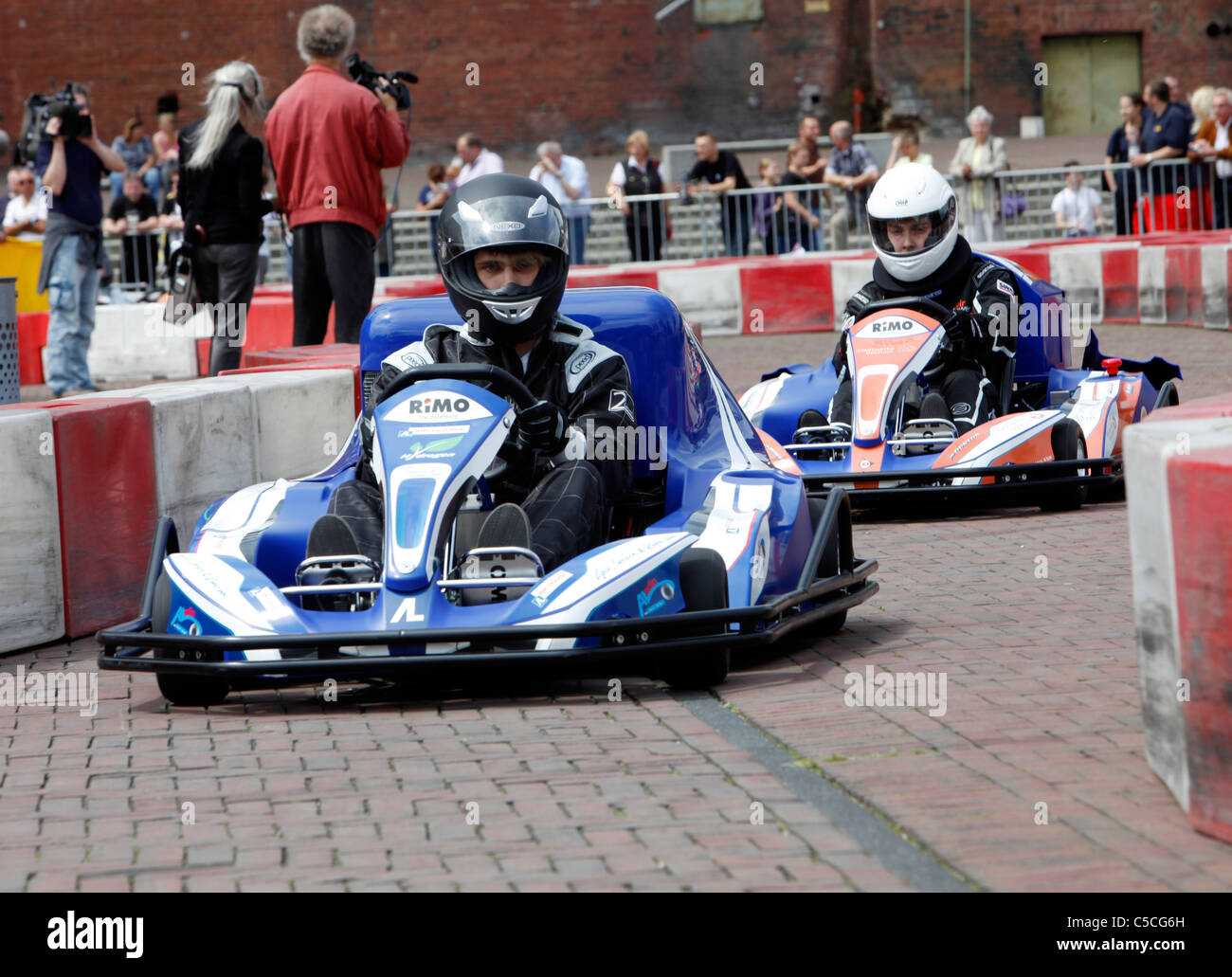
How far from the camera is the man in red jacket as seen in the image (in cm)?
986

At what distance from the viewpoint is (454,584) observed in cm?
523

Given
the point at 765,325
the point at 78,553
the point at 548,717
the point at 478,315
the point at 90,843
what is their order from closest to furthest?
the point at 90,843
the point at 548,717
the point at 478,315
the point at 78,553
the point at 765,325

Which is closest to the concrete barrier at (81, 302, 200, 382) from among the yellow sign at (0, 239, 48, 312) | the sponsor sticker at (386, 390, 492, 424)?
the yellow sign at (0, 239, 48, 312)

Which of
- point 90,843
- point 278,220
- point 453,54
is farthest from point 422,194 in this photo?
point 90,843

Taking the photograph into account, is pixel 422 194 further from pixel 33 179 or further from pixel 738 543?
pixel 738 543

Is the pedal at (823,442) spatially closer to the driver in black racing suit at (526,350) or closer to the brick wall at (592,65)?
the driver in black racing suit at (526,350)

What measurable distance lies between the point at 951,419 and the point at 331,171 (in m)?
3.28

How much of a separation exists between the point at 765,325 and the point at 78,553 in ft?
39.9

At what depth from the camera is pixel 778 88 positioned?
35.8 metres

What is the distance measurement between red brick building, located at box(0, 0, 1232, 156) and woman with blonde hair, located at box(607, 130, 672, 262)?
1638 cm

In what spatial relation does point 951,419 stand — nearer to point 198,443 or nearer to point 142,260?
point 198,443

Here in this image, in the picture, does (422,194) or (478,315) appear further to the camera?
(422,194)

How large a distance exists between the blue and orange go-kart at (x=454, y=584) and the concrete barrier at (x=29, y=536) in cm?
78
